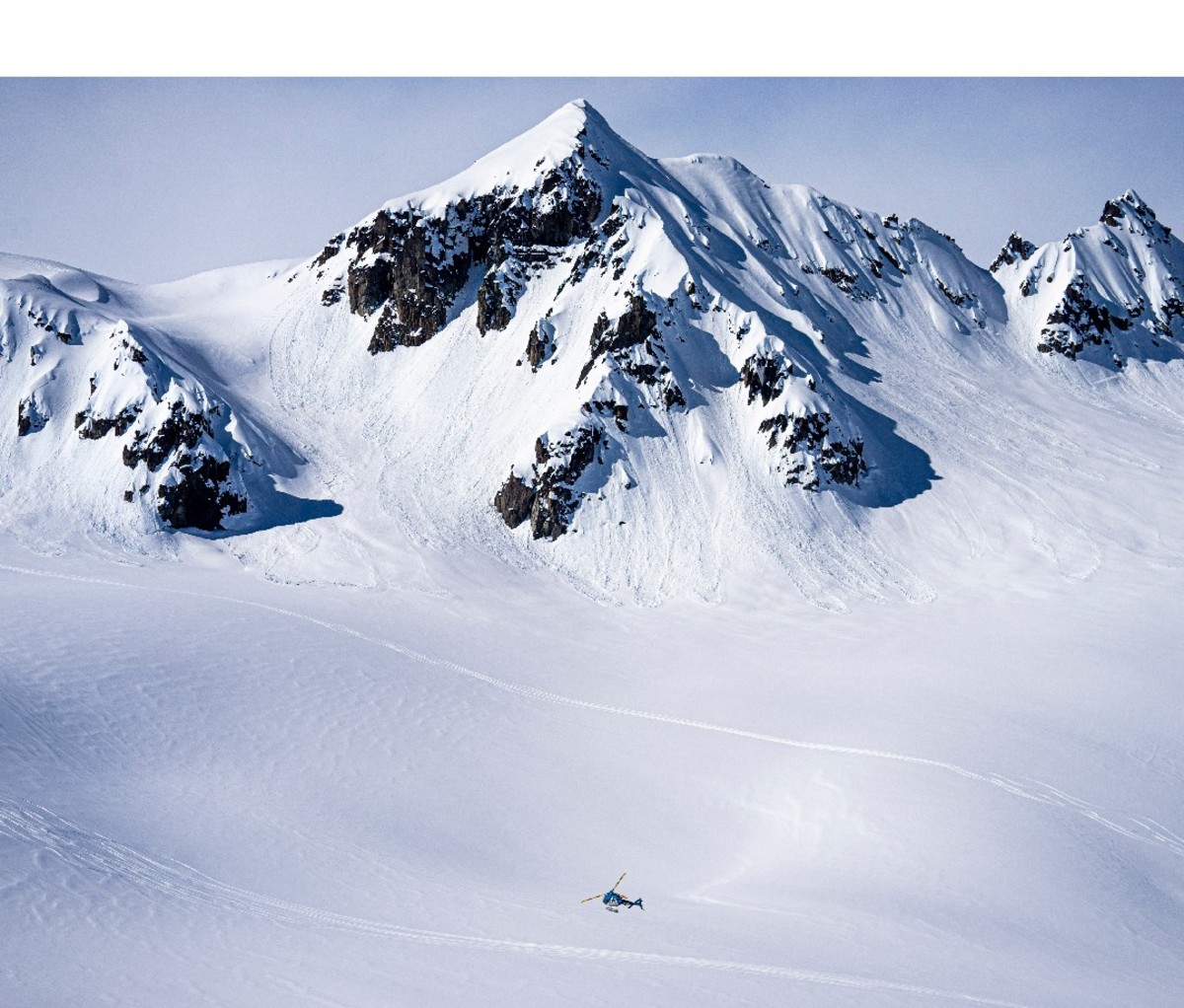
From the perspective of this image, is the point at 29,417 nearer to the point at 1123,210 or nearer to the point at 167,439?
the point at 167,439

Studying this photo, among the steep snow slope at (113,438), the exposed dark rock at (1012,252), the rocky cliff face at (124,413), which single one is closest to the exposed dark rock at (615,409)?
the steep snow slope at (113,438)

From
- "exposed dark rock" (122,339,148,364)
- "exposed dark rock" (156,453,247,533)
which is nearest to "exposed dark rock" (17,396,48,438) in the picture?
"exposed dark rock" (122,339,148,364)

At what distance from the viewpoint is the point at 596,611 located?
5088cm

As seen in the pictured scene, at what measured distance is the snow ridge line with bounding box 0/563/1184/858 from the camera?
90.4 feet

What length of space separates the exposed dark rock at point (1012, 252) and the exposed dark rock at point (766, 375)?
5917 cm

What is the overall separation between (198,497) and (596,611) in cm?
2920

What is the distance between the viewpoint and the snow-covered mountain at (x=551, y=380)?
57500 mm

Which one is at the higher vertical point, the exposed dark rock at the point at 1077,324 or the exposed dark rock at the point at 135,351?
the exposed dark rock at the point at 1077,324

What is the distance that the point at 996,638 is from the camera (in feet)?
149

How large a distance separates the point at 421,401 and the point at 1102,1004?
203 feet

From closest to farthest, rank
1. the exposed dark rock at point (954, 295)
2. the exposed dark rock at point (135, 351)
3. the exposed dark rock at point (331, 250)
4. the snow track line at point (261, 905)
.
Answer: the snow track line at point (261, 905) < the exposed dark rock at point (135, 351) < the exposed dark rock at point (331, 250) < the exposed dark rock at point (954, 295)

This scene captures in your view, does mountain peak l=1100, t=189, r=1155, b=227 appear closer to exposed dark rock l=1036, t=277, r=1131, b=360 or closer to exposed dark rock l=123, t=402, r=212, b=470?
exposed dark rock l=1036, t=277, r=1131, b=360

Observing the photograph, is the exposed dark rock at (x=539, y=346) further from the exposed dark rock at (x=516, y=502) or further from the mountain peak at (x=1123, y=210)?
the mountain peak at (x=1123, y=210)

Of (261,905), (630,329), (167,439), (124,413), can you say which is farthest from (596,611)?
(124,413)
